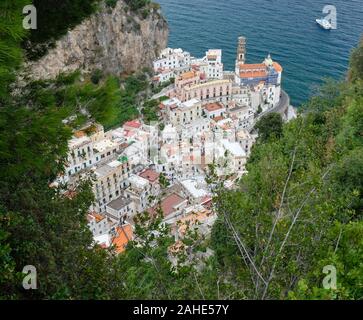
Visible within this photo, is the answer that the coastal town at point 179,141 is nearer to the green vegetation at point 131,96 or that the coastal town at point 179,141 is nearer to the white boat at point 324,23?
the green vegetation at point 131,96

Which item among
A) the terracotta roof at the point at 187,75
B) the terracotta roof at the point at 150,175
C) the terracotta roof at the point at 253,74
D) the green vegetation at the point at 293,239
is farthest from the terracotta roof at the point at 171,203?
the terracotta roof at the point at 253,74

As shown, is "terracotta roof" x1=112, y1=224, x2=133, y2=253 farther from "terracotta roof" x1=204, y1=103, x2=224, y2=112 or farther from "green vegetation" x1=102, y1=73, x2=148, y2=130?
"terracotta roof" x1=204, y1=103, x2=224, y2=112

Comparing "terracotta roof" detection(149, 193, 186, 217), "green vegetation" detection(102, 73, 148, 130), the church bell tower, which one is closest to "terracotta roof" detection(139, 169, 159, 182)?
"terracotta roof" detection(149, 193, 186, 217)

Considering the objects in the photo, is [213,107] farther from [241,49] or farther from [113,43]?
[113,43]

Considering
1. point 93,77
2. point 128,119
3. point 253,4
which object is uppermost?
point 253,4

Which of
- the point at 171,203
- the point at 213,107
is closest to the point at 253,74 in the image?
the point at 213,107
